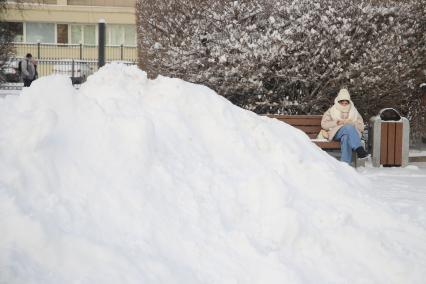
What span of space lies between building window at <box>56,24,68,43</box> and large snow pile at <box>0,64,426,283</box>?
110ft

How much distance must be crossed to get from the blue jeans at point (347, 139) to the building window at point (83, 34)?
3085 cm

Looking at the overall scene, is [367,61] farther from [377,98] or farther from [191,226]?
[191,226]

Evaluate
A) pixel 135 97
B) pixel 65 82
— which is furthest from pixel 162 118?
pixel 65 82

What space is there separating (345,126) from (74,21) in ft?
102

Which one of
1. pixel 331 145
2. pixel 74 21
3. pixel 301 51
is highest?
pixel 74 21

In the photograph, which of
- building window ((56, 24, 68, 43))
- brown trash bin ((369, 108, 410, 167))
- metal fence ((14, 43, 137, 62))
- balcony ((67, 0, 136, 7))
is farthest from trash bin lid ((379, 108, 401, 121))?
building window ((56, 24, 68, 43))

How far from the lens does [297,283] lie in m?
4.13

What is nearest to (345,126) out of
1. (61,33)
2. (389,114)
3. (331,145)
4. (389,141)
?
(331,145)

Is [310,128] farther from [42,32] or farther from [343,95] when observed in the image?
[42,32]

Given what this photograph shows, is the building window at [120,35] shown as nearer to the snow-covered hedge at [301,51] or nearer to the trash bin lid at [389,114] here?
the snow-covered hedge at [301,51]

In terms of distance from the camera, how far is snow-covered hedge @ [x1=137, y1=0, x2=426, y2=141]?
31.5 feet

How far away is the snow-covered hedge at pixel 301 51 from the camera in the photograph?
9602mm

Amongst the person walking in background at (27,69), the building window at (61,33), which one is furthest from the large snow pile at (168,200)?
the building window at (61,33)

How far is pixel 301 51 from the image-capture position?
9609 millimetres
